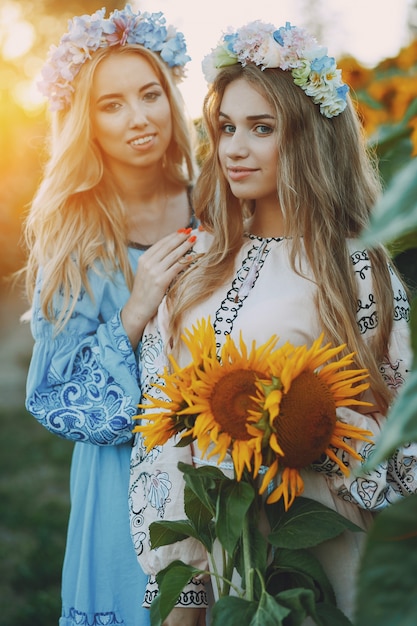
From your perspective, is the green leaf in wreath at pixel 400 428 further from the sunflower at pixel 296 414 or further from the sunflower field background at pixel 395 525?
the sunflower at pixel 296 414

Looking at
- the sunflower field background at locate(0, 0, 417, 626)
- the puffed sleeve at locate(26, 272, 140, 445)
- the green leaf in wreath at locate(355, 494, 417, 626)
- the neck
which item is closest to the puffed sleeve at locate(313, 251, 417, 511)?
the sunflower field background at locate(0, 0, 417, 626)

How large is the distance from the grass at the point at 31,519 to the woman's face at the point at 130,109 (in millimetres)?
2383

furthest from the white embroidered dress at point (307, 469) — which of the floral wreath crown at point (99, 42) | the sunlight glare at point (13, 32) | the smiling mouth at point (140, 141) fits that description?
the sunlight glare at point (13, 32)

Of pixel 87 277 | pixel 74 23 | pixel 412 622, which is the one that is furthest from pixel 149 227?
pixel 412 622

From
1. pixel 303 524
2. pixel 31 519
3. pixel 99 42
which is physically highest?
pixel 99 42

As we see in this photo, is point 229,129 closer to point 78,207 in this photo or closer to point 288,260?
point 288,260

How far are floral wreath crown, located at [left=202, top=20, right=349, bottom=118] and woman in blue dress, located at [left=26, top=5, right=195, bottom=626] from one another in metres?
0.58

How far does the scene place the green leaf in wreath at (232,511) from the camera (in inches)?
55.9

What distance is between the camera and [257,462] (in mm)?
1380

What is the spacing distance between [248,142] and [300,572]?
1032mm

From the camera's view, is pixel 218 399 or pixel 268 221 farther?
pixel 268 221

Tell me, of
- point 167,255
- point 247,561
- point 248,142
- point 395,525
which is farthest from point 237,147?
point 395,525

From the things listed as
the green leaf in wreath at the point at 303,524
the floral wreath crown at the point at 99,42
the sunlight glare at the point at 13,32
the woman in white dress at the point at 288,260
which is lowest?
the green leaf in wreath at the point at 303,524

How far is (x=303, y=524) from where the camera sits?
59.2 inches
